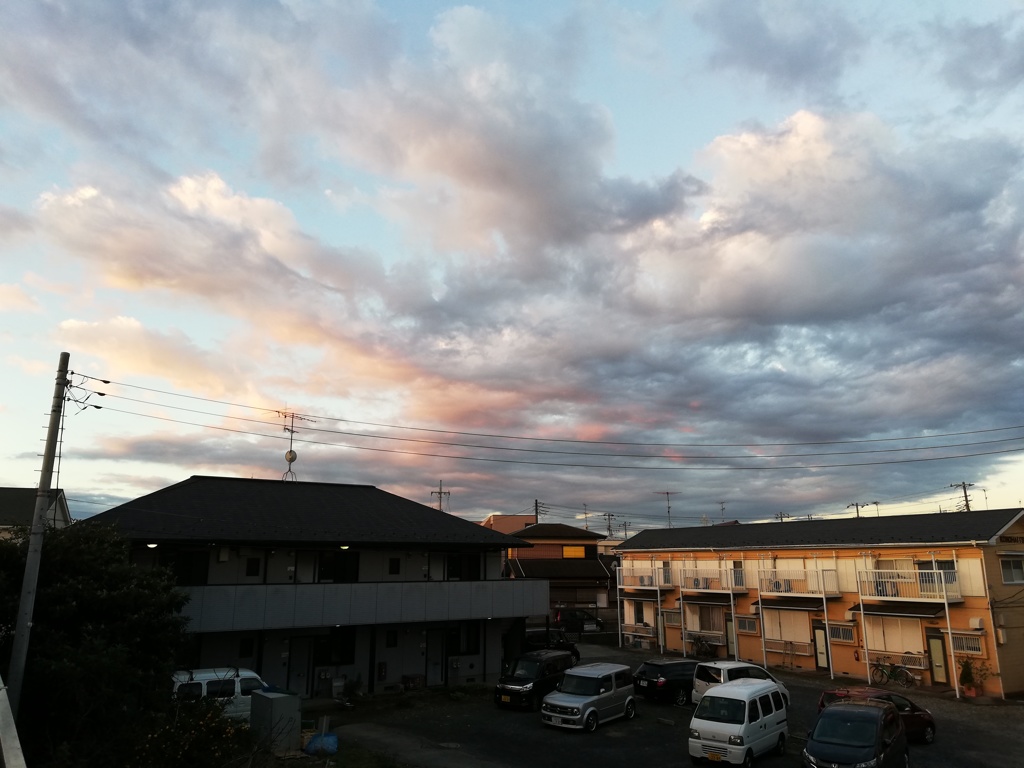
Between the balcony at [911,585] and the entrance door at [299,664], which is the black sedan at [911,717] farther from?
the entrance door at [299,664]

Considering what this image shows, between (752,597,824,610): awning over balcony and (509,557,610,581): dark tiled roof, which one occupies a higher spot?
(509,557,610,581): dark tiled roof

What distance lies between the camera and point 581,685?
845 inches

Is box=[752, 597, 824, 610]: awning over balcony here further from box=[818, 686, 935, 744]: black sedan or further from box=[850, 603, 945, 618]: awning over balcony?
box=[818, 686, 935, 744]: black sedan

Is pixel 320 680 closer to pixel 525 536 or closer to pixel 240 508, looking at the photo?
pixel 240 508

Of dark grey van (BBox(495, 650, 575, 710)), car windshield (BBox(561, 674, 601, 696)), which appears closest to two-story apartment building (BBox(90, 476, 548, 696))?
dark grey van (BBox(495, 650, 575, 710))

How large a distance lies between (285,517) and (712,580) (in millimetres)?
23773

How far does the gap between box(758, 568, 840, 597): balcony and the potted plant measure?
5.59 m

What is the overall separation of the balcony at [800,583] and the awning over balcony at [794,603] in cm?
66

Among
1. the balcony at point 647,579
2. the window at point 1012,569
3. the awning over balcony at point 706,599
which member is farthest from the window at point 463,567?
the window at point 1012,569

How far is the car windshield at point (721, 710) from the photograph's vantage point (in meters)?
16.9

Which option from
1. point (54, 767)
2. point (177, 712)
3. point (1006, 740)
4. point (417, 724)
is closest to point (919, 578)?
point (1006, 740)

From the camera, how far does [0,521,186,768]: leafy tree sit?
42.6ft

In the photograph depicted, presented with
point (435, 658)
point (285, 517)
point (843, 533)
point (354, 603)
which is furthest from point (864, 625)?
point (285, 517)

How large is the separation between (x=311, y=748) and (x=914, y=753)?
1667 cm
